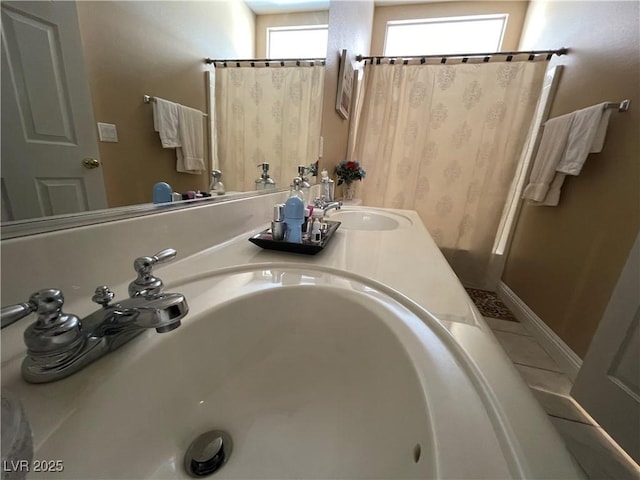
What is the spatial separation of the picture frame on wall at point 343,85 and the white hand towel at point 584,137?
1382 mm

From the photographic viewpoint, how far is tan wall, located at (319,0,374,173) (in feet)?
4.44

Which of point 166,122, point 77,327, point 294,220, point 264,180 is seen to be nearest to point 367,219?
point 264,180

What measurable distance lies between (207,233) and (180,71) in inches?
14.7

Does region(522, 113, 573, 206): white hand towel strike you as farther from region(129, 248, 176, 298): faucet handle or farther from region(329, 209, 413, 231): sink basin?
region(129, 248, 176, 298): faucet handle

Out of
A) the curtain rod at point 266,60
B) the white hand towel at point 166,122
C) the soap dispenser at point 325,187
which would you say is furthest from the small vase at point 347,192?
the white hand towel at point 166,122

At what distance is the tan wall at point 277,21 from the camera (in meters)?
0.85

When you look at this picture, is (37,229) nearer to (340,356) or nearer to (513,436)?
(340,356)

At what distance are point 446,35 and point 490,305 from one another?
2.63 metres

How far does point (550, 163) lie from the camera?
1590 mm

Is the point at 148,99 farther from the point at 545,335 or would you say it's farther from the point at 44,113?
the point at 545,335

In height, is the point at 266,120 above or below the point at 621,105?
below

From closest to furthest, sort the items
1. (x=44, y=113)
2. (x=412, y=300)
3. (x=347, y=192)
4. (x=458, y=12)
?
(x=44, y=113) < (x=412, y=300) < (x=347, y=192) < (x=458, y=12)

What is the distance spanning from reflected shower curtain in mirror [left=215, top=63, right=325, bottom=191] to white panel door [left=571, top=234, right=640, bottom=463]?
1465mm

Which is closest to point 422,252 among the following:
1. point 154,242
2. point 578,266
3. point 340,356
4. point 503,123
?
point 340,356
